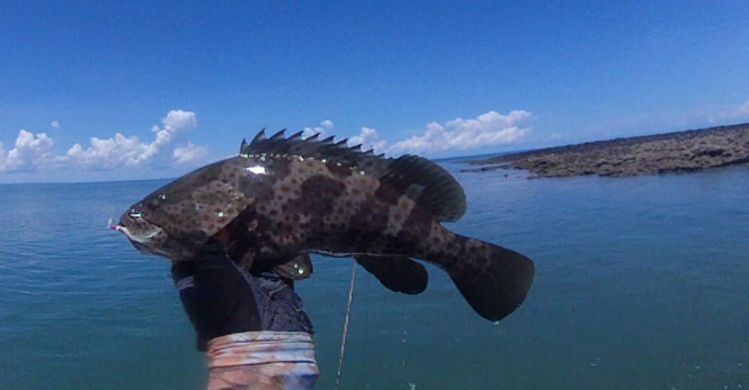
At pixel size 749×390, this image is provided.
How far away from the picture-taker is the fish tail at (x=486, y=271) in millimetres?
3912

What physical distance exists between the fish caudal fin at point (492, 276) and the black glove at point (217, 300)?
5.43 ft

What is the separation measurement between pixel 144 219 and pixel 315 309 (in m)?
12.0

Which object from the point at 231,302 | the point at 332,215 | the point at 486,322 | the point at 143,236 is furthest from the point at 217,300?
the point at 486,322

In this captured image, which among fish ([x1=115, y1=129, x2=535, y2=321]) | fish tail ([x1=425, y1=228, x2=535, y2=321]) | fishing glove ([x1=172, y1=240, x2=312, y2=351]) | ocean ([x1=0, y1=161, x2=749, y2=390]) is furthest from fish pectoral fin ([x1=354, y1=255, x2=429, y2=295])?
ocean ([x1=0, y1=161, x2=749, y2=390])

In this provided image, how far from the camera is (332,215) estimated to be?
12.7 feet

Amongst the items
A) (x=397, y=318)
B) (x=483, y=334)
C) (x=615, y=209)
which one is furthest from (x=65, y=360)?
(x=615, y=209)

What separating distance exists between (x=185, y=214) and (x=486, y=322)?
1095 cm

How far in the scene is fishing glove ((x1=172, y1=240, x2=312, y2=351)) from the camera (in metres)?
2.82

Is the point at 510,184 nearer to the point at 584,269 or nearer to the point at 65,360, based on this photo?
the point at 584,269

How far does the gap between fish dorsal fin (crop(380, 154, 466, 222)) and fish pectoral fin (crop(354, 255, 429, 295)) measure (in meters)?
0.43

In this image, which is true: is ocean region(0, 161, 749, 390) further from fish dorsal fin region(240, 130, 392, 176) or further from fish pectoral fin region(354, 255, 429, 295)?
fish dorsal fin region(240, 130, 392, 176)

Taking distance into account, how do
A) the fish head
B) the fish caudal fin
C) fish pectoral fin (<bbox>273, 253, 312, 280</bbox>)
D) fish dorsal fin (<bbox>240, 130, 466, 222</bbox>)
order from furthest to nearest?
1. fish dorsal fin (<bbox>240, 130, 466, 222</bbox>)
2. the fish caudal fin
3. fish pectoral fin (<bbox>273, 253, 312, 280</bbox>)
4. the fish head

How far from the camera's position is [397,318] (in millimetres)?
14070

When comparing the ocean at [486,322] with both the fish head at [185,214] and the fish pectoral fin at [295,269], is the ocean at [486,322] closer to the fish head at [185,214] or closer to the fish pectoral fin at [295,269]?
the fish pectoral fin at [295,269]
